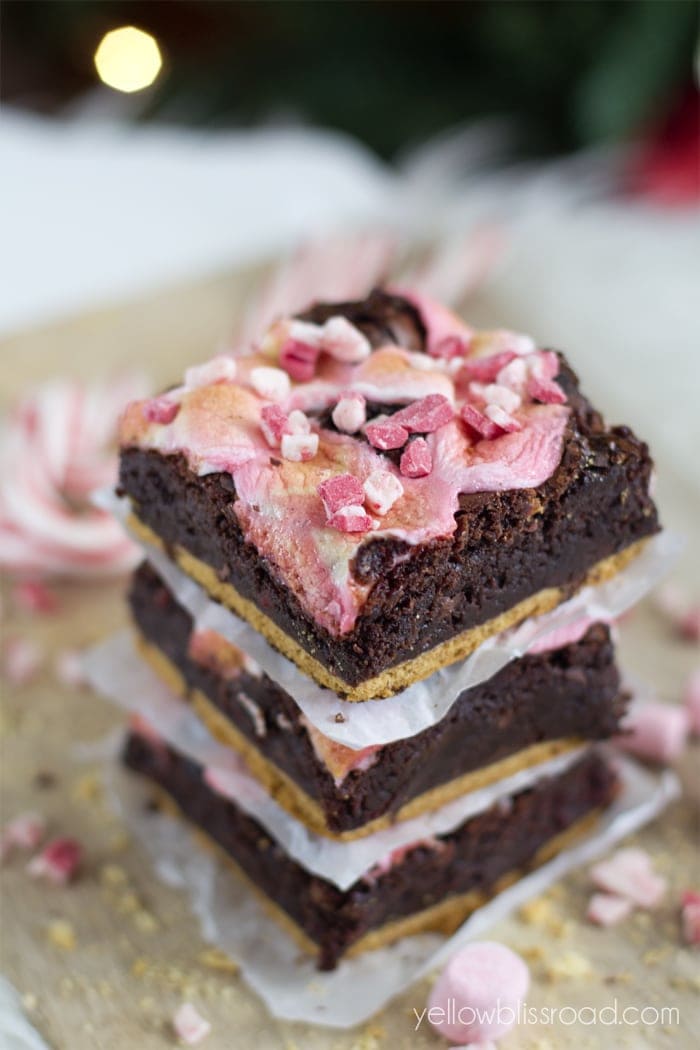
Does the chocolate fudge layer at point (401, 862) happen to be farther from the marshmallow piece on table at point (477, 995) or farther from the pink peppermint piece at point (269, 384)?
the pink peppermint piece at point (269, 384)

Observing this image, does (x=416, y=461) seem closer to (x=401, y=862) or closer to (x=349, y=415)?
(x=349, y=415)

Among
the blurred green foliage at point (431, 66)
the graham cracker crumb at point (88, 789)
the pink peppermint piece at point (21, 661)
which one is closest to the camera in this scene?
the graham cracker crumb at point (88, 789)

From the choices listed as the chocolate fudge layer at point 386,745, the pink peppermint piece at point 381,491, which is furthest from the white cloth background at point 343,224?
the pink peppermint piece at point 381,491

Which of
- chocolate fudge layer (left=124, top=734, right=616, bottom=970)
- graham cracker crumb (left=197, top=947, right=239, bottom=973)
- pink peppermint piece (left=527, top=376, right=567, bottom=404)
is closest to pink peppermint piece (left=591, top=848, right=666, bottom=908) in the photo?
chocolate fudge layer (left=124, top=734, right=616, bottom=970)

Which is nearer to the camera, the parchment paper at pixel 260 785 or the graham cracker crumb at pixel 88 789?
the parchment paper at pixel 260 785

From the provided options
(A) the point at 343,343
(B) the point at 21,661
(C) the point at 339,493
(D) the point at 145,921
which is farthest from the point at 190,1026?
(A) the point at 343,343

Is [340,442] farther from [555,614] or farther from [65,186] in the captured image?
[65,186]
